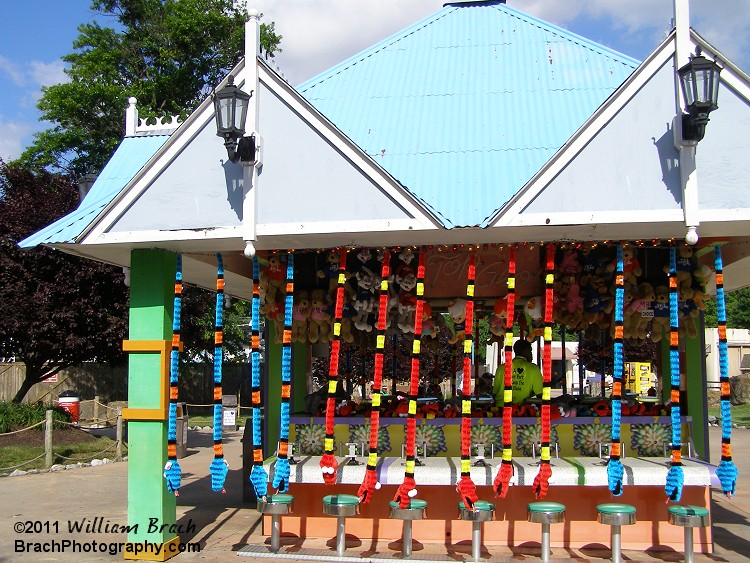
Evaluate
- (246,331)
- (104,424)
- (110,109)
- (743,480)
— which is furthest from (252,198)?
(246,331)

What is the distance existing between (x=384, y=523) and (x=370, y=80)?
557 cm

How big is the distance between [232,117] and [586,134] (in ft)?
11.6

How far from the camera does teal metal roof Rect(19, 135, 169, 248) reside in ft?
27.1

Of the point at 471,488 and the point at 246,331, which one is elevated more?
the point at 246,331

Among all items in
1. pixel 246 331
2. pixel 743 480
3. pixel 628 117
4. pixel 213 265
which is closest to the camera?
pixel 628 117

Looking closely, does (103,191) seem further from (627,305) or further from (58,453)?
(58,453)

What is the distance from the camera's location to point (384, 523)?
9.00 m

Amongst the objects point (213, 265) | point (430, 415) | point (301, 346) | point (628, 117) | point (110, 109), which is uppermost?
point (110, 109)

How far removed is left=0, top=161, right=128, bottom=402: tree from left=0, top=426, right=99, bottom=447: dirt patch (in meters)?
1.84

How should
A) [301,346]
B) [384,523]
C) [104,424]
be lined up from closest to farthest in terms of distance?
[384,523] < [301,346] < [104,424]

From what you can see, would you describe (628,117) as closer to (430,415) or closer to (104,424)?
(430,415)

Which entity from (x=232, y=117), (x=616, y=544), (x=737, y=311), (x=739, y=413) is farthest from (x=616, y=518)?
(x=737, y=311)

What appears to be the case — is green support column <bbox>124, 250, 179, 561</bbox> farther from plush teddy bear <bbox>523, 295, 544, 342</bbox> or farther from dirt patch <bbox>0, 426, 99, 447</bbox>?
dirt patch <bbox>0, 426, 99, 447</bbox>

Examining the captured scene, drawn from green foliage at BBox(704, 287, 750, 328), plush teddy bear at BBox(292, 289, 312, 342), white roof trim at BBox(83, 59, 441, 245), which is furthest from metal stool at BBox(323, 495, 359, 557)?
green foliage at BBox(704, 287, 750, 328)
